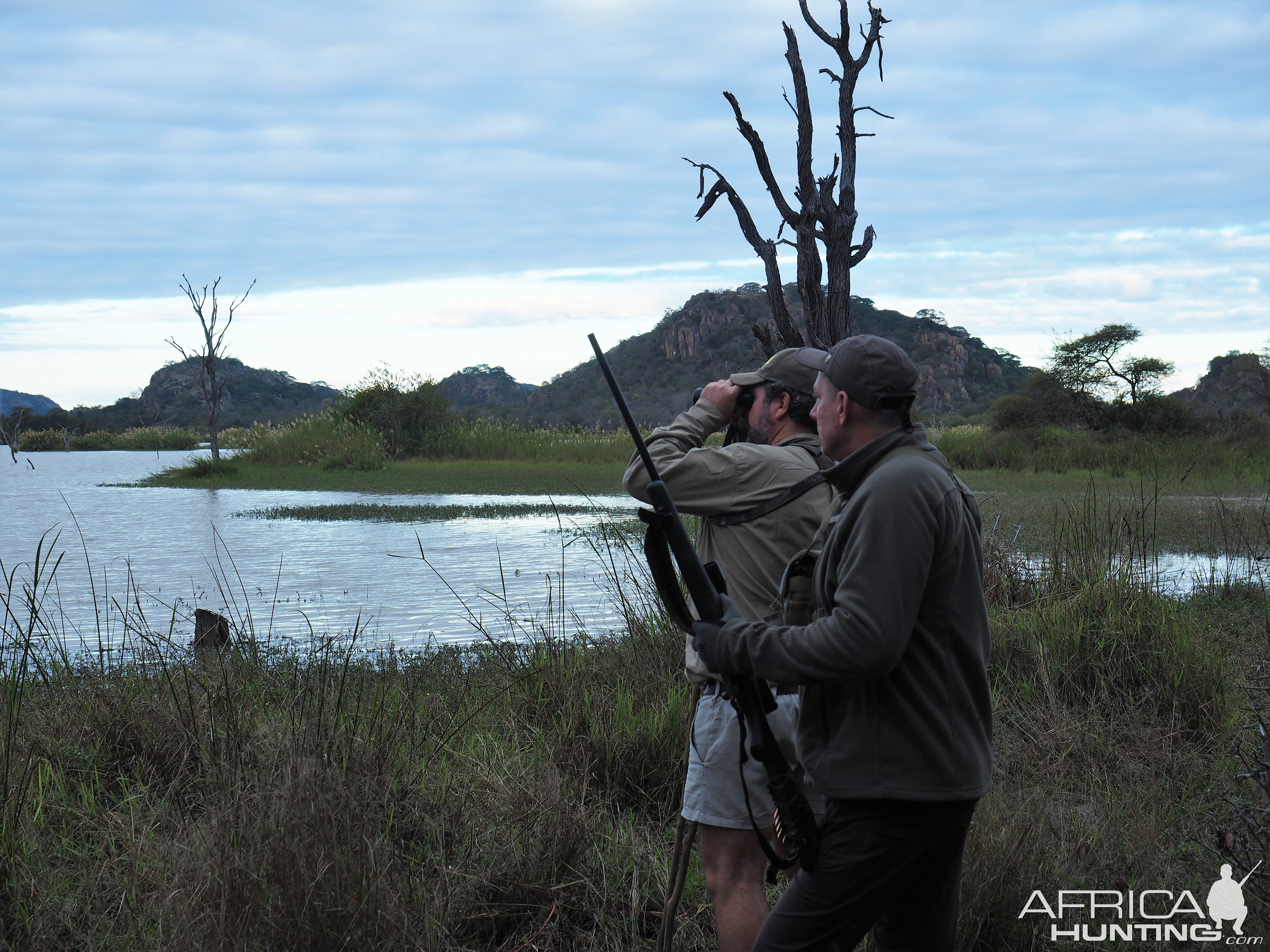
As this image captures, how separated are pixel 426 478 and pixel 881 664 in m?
27.1

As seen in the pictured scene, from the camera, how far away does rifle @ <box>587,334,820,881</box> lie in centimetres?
215

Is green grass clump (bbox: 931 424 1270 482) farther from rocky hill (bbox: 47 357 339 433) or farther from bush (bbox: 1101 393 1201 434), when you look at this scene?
rocky hill (bbox: 47 357 339 433)

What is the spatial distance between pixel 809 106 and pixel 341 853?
4.90 m

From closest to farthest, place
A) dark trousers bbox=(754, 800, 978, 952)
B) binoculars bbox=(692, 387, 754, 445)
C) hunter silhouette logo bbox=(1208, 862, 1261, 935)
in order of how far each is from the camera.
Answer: dark trousers bbox=(754, 800, 978, 952) → hunter silhouette logo bbox=(1208, 862, 1261, 935) → binoculars bbox=(692, 387, 754, 445)

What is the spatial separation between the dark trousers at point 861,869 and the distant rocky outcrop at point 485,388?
127 m

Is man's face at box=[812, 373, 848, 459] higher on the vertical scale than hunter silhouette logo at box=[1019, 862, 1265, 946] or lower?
higher

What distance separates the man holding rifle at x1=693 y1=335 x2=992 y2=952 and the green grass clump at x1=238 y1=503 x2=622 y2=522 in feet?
49.4

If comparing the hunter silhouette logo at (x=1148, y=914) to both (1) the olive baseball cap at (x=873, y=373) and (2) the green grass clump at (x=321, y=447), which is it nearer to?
(1) the olive baseball cap at (x=873, y=373)

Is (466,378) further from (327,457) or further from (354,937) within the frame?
(354,937)

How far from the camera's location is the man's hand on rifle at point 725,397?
3270 millimetres

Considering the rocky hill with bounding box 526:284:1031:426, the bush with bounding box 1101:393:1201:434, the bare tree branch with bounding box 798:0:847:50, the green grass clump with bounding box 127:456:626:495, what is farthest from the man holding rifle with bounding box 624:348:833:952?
the rocky hill with bounding box 526:284:1031:426

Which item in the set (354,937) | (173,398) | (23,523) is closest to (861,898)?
(354,937)

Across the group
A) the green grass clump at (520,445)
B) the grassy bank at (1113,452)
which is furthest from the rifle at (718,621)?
the green grass clump at (520,445)

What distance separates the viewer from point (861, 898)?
206 cm
